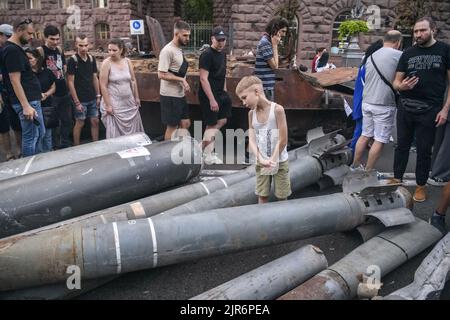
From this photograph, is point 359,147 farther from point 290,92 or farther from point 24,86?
point 24,86

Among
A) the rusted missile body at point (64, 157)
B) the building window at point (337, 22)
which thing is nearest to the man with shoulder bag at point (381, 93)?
the rusted missile body at point (64, 157)

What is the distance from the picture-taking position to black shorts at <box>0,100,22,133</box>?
5582 millimetres

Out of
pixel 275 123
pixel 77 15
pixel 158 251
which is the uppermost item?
pixel 77 15

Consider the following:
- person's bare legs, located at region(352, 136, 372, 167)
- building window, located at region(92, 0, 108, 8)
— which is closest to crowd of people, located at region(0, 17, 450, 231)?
person's bare legs, located at region(352, 136, 372, 167)

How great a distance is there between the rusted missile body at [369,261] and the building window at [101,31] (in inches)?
880

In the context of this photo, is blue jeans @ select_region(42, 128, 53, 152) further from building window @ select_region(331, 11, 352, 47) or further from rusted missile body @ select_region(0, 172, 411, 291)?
building window @ select_region(331, 11, 352, 47)

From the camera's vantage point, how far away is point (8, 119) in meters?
5.68

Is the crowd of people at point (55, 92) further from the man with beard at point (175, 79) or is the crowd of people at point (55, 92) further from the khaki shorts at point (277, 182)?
the khaki shorts at point (277, 182)

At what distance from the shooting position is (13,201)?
128 inches

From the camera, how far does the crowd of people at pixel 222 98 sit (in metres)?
3.63

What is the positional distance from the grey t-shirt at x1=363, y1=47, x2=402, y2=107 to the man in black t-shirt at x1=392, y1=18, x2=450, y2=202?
401 mm

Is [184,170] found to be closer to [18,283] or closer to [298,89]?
[18,283]
